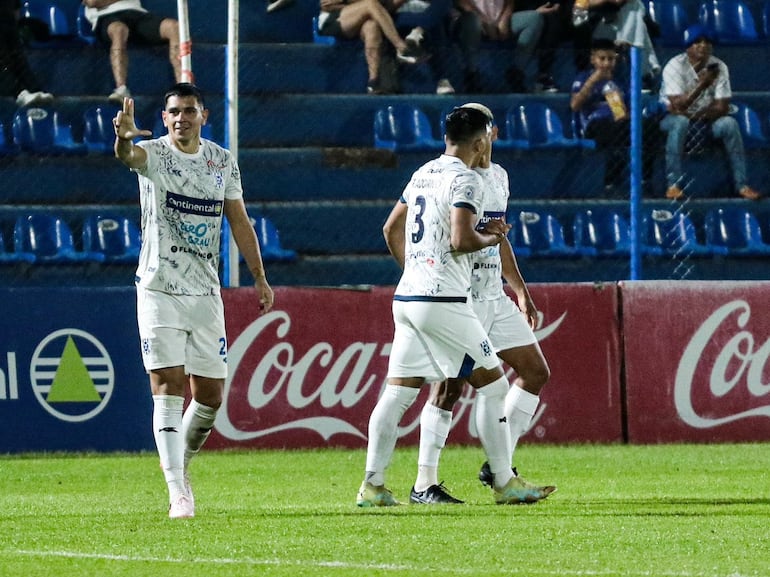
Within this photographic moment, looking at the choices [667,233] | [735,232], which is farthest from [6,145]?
[735,232]

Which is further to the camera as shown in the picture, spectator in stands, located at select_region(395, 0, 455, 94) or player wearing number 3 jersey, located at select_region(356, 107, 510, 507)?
spectator in stands, located at select_region(395, 0, 455, 94)

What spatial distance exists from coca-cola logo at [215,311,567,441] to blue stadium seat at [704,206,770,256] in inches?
155

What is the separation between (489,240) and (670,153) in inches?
259

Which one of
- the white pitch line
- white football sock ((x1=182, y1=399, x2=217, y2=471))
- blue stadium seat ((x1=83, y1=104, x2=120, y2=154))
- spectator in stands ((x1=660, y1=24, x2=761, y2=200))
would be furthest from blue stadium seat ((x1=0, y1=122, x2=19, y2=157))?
the white pitch line

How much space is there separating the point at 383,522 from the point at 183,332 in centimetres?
132

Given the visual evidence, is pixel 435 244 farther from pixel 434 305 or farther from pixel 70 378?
pixel 70 378

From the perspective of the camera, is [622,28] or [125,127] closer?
[125,127]

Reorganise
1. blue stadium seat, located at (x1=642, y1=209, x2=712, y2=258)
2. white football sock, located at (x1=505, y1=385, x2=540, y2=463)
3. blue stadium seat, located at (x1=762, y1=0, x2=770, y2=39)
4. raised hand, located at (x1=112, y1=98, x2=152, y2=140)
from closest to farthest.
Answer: raised hand, located at (x1=112, y1=98, x2=152, y2=140)
white football sock, located at (x1=505, y1=385, x2=540, y2=463)
blue stadium seat, located at (x1=642, y1=209, x2=712, y2=258)
blue stadium seat, located at (x1=762, y1=0, x2=770, y2=39)

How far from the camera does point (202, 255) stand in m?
7.61

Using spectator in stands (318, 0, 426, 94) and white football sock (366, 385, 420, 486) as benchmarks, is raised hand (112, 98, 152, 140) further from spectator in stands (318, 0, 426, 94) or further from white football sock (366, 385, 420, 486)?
spectator in stands (318, 0, 426, 94)

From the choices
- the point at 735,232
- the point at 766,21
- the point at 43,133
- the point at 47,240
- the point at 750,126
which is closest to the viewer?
the point at 47,240

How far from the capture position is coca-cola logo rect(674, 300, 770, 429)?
39.2 feet

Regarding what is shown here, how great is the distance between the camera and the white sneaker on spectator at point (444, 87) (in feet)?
48.9

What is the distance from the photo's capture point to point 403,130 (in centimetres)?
1528
